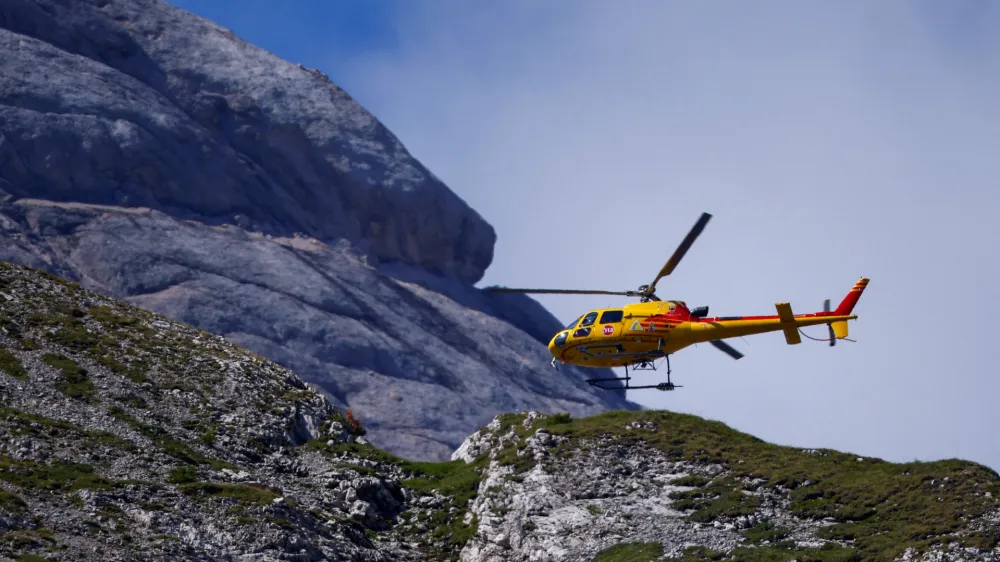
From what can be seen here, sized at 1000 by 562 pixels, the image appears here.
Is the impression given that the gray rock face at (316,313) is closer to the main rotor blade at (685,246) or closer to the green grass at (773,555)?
the green grass at (773,555)

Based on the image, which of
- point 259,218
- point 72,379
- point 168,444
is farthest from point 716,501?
point 259,218

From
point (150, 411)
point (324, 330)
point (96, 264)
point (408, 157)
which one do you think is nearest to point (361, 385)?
point (324, 330)

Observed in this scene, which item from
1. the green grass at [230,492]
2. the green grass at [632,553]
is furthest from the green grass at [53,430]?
the green grass at [632,553]

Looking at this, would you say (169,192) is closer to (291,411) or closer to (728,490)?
(291,411)

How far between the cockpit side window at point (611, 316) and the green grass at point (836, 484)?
35.4 ft

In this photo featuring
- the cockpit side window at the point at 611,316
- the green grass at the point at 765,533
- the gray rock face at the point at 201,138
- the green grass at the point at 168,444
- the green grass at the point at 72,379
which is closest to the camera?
the cockpit side window at the point at 611,316

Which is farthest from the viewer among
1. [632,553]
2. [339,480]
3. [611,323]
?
[339,480]

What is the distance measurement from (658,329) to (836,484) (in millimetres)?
13411

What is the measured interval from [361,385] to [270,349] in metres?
9.91

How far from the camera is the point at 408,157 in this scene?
171 metres

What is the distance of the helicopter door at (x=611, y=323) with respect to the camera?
187ft

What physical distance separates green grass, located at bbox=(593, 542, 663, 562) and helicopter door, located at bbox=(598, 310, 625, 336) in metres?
9.70

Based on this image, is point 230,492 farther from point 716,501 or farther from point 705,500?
point 716,501

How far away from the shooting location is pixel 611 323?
188 ft
